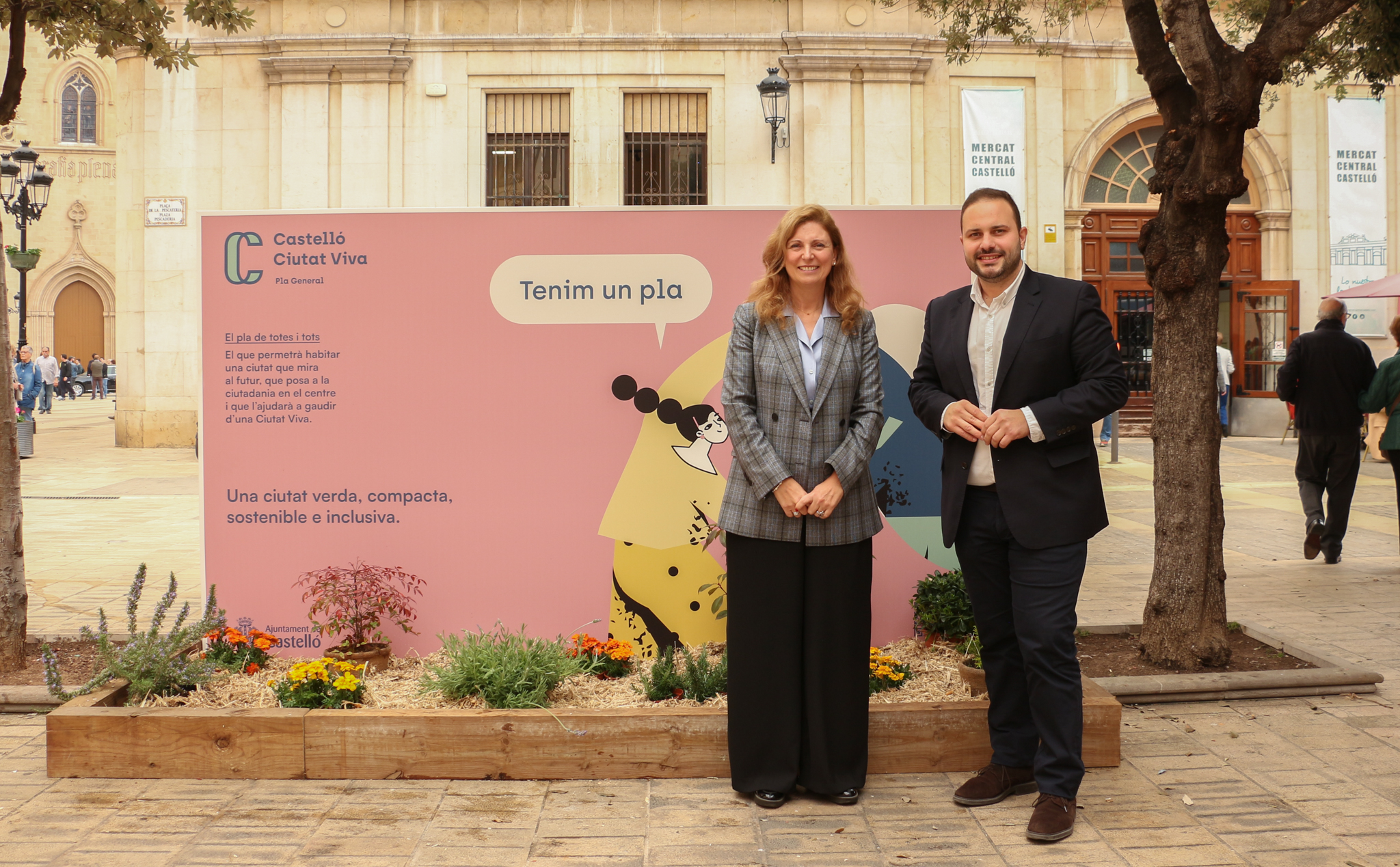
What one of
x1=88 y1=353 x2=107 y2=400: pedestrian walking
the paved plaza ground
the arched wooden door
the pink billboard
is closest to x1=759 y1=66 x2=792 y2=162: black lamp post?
the pink billboard

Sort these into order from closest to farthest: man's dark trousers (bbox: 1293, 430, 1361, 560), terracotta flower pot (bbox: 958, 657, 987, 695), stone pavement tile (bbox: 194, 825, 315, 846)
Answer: stone pavement tile (bbox: 194, 825, 315, 846), terracotta flower pot (bbox: 958, 657, 987, 695), man's dark trousers (bbox: 1293, 430, 1361, 560)

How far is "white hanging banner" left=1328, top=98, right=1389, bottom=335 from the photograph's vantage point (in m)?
19.9

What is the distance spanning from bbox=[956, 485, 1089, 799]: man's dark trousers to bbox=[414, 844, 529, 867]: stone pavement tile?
→ 177 centimetres

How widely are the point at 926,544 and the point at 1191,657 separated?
147 cm

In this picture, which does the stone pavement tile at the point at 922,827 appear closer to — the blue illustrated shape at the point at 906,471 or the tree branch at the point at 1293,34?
the blue illustrated shape at the point at 906,471

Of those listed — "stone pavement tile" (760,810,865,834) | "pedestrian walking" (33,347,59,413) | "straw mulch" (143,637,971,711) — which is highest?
"pedestrian walking" (33,347,59,413)

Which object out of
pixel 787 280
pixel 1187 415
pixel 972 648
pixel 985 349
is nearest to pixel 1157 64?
pixel 1187 415

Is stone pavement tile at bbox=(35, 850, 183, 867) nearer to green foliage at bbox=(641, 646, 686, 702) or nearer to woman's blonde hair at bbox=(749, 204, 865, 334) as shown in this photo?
green foliage at bbox=(641, 646, 686, 702)

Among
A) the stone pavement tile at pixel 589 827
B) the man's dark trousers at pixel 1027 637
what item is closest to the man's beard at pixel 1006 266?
the man's dark trousers at pixel 1027 637

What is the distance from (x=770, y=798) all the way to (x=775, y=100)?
50.4ft

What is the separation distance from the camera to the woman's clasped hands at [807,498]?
3859mm

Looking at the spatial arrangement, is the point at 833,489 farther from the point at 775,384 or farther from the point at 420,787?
the point at 420,787

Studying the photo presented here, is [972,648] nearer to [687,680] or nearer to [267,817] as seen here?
[687,680]

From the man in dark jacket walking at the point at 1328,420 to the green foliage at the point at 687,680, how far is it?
659cm
